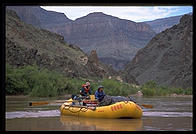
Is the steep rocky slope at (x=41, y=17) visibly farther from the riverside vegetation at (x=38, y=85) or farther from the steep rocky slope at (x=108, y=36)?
the riverside vegetation at (x=38, y=85)

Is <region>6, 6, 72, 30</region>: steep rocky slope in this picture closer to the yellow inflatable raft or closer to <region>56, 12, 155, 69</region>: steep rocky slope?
<region>56, 12, 155, 69</region>: steep rocky slope

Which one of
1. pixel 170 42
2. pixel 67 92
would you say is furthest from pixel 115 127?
pixel 170 42

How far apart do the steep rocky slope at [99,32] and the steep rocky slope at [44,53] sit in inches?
2356

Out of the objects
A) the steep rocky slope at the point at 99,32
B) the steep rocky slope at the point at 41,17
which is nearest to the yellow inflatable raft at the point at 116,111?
the steep rocky slope at the point at 99,32

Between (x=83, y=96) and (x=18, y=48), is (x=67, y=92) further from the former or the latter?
(x=83, y=96)

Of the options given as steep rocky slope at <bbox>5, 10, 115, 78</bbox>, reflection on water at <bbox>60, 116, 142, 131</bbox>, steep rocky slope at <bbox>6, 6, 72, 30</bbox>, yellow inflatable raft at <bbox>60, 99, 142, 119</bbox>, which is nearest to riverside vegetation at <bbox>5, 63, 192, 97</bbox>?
steep rocky slope at <bbox>5, 10, 115, 78</bbox>

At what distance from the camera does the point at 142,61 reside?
133 metres

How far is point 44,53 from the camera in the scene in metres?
62.6

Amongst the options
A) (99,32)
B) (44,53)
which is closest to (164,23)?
(99,32)

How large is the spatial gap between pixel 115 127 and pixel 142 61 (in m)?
119

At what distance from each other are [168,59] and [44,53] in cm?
5771

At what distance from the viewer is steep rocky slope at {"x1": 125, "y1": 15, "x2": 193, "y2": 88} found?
322ft

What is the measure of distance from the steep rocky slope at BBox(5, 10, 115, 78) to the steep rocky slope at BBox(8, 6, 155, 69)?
5983cm

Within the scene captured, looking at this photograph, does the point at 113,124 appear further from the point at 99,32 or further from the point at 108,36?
the point at 99,32
